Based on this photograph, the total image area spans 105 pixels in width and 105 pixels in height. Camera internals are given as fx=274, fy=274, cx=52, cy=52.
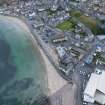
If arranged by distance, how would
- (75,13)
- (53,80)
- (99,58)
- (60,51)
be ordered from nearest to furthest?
(53,80) → (99,58) → (60,51) → (75,13)

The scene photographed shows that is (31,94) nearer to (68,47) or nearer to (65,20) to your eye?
(68,47)

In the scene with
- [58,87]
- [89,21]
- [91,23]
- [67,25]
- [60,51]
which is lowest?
[58,87]

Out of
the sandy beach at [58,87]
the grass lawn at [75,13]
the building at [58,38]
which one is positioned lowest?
the sandy beach at [58,87]

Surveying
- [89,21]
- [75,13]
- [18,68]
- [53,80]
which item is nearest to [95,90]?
[53,80]

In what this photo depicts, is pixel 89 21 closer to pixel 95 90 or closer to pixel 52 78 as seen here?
pixel 52 78

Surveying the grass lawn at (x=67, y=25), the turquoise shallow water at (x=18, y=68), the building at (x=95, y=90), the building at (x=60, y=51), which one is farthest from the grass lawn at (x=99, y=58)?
the grass lawn at (x=67, y=25)

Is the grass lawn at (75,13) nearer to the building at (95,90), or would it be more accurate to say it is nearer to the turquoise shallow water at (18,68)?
the turquoise shallow water at (18,68)
